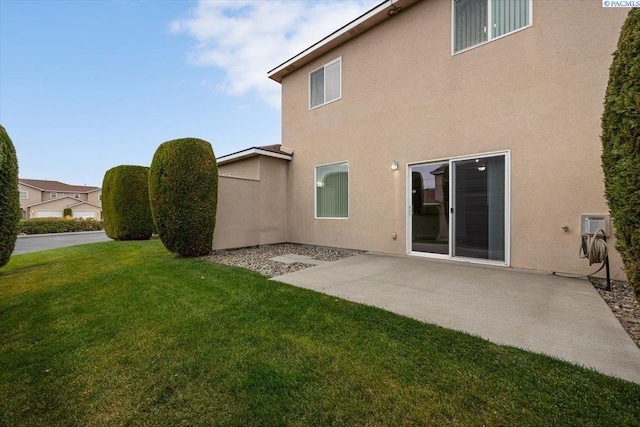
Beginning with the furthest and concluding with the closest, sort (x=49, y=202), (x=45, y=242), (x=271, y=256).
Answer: (x=49, y=202) < (x=45, y=242) < (x=271, y=256)

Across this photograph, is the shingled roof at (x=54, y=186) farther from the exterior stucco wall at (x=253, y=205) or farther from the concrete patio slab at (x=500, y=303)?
the concrete patio slab at (x=500, y=303)

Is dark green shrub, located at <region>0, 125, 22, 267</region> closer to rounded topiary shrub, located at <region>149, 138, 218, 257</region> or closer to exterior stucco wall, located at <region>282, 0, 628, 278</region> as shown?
rounded topiary shrub, located at <region>149, 138, 218, 257</region>

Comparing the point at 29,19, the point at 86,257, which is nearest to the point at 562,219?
the point at 86,257

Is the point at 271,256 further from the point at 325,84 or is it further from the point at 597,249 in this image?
the point at 597,249

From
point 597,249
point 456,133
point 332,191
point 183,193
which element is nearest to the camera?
point 597,249

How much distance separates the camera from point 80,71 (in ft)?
42.0

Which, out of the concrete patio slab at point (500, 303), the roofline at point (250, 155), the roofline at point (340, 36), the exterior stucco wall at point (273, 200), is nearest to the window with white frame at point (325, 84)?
the roofline at point (340, 36)

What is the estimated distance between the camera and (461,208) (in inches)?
231

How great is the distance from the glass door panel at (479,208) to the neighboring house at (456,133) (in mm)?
22

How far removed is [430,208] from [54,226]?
2662 centimetres

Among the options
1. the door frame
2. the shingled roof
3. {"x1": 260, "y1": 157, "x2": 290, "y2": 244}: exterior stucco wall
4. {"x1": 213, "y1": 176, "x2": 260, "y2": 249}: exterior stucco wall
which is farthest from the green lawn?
the shingled roof

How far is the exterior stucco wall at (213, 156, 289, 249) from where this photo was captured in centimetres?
816

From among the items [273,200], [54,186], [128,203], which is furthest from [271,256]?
[54,186]

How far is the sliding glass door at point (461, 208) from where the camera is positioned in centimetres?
550
